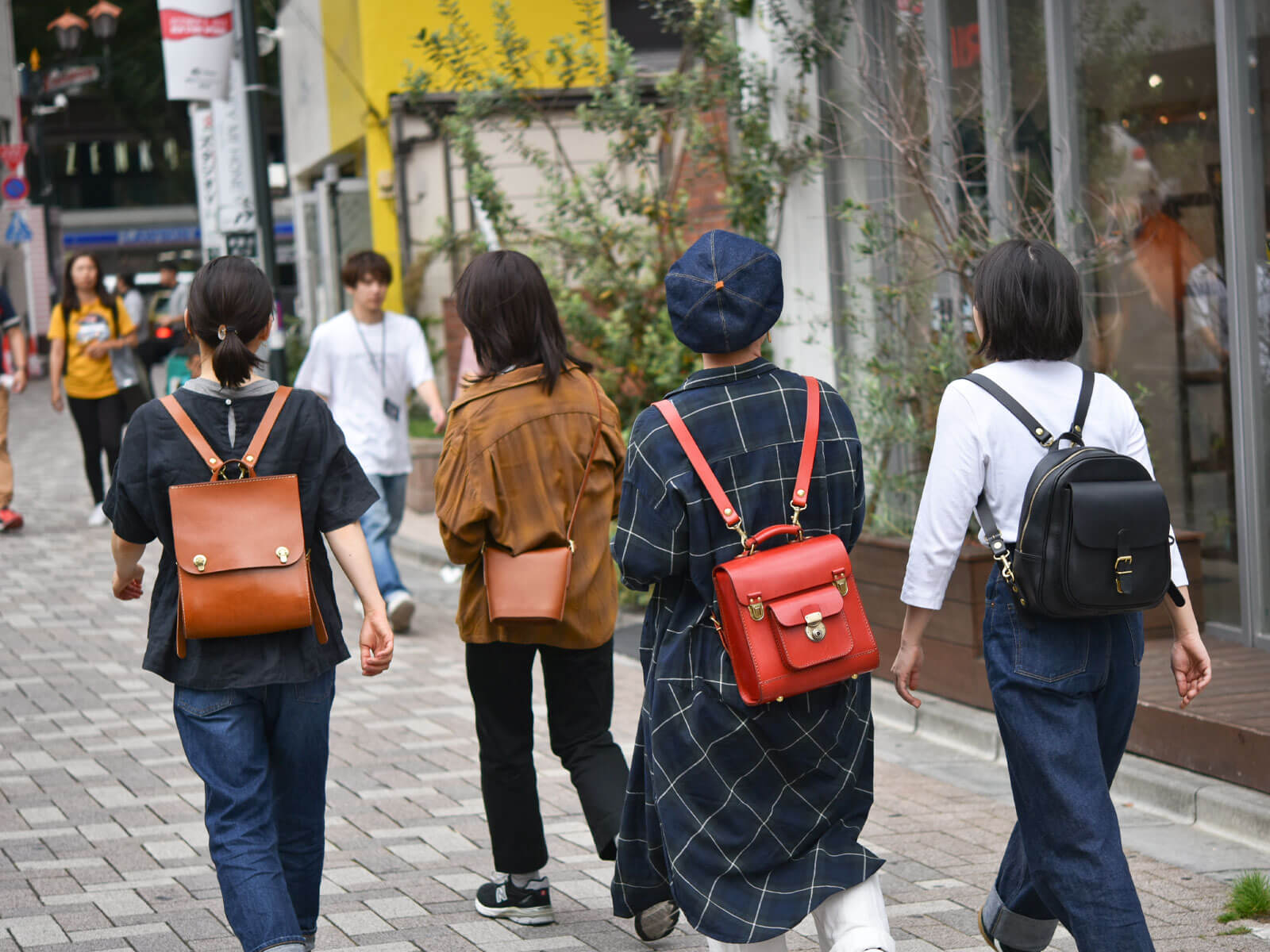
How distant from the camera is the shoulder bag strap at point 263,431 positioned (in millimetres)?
3648

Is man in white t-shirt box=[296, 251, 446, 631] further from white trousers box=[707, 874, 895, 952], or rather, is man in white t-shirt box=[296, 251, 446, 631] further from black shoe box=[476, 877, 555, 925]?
white trousers box=[707, 874, 895, 952]

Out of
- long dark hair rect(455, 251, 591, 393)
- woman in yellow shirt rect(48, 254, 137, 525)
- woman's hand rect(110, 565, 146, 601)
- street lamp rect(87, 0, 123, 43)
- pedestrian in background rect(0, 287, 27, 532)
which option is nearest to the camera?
woman's hand rect(110, 565, 146, 601)

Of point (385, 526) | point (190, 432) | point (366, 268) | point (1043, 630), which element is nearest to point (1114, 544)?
point (1043, 630)

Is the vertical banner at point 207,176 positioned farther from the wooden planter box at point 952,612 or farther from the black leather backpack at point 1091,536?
the black leather backpack at point 1091,536

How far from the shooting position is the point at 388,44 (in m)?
18.1

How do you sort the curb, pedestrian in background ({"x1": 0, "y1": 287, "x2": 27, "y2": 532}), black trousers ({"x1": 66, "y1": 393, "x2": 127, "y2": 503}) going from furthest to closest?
black trousers ({"x1": 66, "y1": 393, "x2": 127, "y2": 503}) < pedestrian in background ({"x1": 0, "y1": 287, "x2": 27, "y2": 532}) < the curb

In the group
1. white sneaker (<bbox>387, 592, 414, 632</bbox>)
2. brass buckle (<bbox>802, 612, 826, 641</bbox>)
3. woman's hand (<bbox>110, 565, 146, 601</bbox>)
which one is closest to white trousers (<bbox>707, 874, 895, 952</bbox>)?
brass buckle (<bbox>802, 612, 826, 641</bbox>)

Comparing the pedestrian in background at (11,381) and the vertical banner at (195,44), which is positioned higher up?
the vertical banner at (195,44)

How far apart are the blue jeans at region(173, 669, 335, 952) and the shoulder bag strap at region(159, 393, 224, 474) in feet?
1.70

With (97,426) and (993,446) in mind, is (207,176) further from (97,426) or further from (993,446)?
(993,446)

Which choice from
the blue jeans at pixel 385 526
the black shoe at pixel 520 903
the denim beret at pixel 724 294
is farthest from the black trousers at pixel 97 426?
the denim beret at pixel 724 294

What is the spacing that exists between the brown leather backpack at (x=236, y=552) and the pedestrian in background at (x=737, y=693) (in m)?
0.77

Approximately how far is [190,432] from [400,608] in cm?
523

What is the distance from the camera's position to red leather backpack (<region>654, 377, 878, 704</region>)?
3.18m
